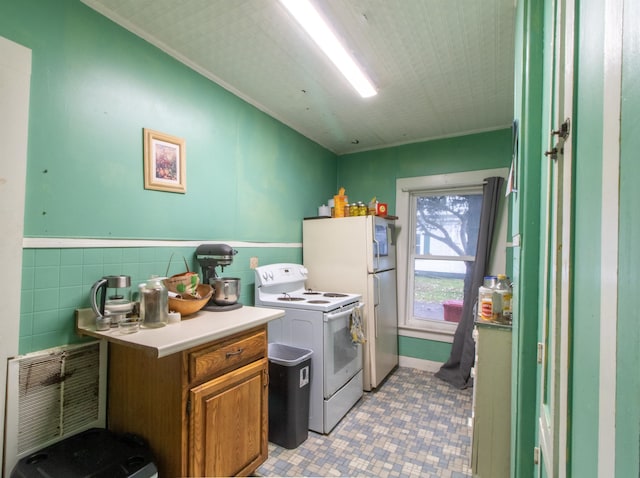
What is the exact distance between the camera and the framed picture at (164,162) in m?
1.82

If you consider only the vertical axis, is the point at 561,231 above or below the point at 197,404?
above

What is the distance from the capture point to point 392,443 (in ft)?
6.84

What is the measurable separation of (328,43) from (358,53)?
0.91ft

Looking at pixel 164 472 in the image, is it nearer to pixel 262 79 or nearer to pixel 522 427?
pixel 522 427

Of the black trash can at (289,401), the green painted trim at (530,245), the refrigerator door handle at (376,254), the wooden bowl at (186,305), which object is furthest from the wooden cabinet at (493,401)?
the wooden bowl at (186,305)

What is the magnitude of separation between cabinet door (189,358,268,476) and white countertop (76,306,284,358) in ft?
0.85

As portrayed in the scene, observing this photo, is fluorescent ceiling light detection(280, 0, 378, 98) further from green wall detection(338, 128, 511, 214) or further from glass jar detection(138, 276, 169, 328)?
glass jar detection(138, 276, 169, 328)

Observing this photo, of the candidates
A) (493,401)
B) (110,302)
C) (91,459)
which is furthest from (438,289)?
(91,459)

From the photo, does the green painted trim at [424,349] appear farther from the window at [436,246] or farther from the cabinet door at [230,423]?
the cabinet door at [230,423]

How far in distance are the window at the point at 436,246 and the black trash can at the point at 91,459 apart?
277cm

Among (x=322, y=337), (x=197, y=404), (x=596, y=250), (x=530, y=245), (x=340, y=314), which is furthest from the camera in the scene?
(x=340, y=314)

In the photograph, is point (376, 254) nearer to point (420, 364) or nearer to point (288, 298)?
point (288, 298)

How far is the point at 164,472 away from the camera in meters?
1.39

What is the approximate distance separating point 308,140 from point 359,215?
1.06 m
